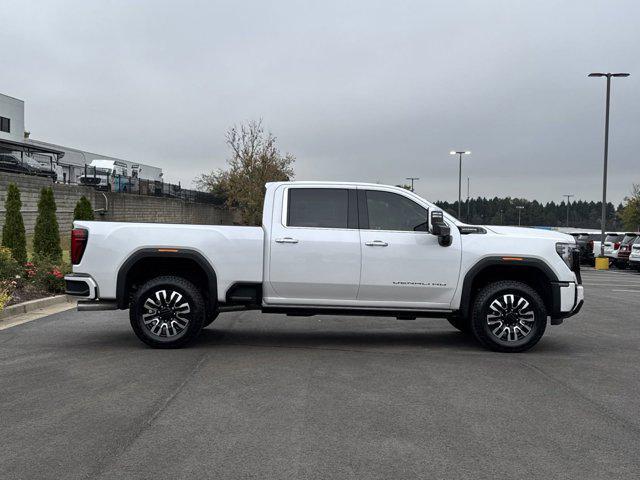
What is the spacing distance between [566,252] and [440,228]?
176cm

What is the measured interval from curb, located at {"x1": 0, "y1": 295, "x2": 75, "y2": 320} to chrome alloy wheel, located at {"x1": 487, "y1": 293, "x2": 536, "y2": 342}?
7.73m

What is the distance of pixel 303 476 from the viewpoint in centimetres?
396

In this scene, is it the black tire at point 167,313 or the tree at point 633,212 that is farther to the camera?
the tree at point 633,212

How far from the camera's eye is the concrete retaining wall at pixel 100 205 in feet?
79.7

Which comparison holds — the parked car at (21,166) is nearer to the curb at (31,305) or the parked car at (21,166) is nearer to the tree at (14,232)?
the tree at (14,232)

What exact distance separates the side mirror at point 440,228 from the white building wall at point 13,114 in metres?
54.6

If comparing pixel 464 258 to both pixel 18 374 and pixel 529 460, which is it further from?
pixel 18 374

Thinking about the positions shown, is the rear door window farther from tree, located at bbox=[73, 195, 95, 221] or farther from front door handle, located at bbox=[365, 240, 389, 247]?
tree, located at bbox=[73, 195, 95, 221]

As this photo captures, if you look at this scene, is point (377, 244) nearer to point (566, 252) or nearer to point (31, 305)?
point (566, 252)

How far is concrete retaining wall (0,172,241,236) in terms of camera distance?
2428cm

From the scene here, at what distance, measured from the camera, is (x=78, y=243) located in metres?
7.86

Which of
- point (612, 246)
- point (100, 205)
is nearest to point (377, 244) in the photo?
point (100, 205)

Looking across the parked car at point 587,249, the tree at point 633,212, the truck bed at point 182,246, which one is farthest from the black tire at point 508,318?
the tree at point 633,212

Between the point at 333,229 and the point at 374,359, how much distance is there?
1717mm
